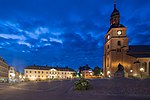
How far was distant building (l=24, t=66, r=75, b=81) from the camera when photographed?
13088cm

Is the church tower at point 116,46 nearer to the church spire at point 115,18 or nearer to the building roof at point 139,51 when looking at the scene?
the church spire at point 115,18

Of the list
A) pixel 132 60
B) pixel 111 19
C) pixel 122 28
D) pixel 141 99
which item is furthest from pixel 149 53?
pixel 141 99

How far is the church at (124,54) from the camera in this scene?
207 ft

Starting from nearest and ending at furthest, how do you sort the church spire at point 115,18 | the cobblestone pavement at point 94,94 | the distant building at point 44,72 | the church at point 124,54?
1. the cobblestone pavement at point 94,94
2. the church at point 124,54
3. the church spire at point 115,18
4. the distant building at point 44,72

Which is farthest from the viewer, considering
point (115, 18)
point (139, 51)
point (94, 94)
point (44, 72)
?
point (44, 72)

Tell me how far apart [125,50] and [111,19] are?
60.2 ft

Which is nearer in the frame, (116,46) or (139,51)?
(139,51)

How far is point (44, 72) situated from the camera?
137875 mm

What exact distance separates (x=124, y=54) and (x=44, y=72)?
8537cm

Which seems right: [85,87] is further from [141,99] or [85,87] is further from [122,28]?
[122,28]

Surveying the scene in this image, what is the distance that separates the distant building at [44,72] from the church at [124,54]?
Result: 6167 cm

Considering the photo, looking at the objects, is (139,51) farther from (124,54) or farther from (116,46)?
(116,46)

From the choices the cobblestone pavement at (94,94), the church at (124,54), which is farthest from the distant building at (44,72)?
the cobblestone pavement at (94,94)

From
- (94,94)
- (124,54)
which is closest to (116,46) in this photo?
(124,54)
